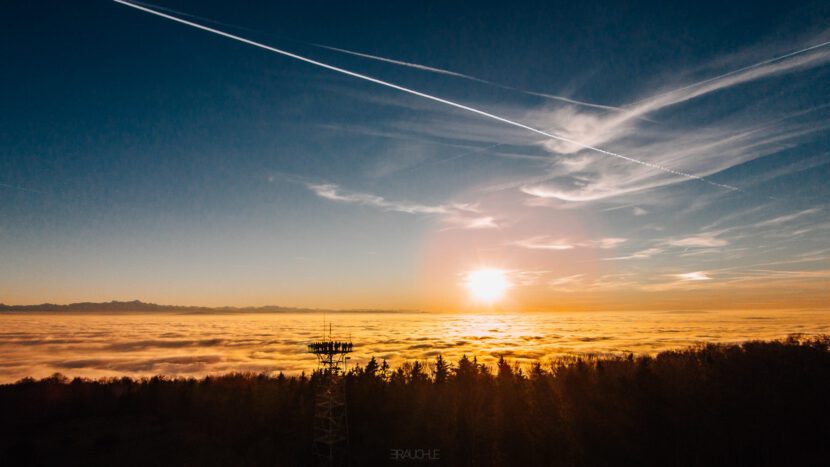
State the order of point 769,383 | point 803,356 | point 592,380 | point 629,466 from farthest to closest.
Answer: point 803,356 < point 592,380 < point 769,383 < point 629,466

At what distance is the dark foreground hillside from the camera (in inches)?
2916

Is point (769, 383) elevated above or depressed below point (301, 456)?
above

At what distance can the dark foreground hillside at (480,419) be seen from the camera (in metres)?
74.1

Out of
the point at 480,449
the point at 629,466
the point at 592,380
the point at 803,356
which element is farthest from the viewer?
the point at 803,356

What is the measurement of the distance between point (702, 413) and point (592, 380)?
24783mm

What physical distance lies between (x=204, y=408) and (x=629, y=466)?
91.8 metres

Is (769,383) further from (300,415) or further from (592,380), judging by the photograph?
(300,415)

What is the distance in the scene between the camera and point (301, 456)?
7681 centimetres

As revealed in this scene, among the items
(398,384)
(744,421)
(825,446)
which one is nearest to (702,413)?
(744,421)

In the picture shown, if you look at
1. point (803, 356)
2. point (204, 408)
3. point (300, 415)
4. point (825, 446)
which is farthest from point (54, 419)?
point (803, 356)

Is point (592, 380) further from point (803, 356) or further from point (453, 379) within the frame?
point (803, 356)

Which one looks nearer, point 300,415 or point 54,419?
point 300,415

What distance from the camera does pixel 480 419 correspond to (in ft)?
269

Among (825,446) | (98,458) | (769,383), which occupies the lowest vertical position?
(98,458)
